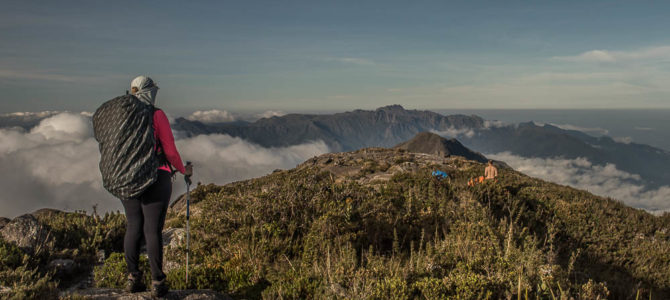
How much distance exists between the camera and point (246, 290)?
375 cm

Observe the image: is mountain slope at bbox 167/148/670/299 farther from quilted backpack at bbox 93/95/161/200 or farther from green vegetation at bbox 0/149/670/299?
quilted backpack at bbox 93/95/161/200

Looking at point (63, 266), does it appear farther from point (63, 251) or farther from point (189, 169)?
point (189, 169)

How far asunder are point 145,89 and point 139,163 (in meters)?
0.78

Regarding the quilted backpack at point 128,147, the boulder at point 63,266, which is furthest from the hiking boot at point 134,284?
the boulder at point 63,266

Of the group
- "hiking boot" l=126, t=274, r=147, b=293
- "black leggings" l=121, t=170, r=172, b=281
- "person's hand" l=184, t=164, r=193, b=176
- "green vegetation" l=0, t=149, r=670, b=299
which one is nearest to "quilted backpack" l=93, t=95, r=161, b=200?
"black leggings" l=121, t=170, r=172, b=281

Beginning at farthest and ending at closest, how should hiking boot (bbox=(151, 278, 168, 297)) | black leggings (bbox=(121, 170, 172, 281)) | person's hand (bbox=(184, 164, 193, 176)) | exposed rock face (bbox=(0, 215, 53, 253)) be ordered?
exposed rock face (bbox=(0, 215, 53, 253)), person's hand (bbox=(184, 164, 193, 176)), black leggings (bbox=(121, 170, 172, 281)), hiking boot (bbox=(151, 278, 168, 297))

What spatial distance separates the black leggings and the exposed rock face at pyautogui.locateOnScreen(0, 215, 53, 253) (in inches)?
106

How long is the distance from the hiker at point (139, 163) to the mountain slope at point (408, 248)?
34.9 inches

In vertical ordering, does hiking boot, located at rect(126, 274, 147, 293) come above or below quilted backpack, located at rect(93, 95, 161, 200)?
below

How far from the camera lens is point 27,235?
16.1 ft

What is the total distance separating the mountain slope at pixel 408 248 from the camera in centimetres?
350

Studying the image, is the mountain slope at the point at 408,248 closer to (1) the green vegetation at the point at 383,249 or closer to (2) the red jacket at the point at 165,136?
(1) the green vegetation at the point at 383,249

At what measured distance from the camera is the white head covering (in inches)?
131

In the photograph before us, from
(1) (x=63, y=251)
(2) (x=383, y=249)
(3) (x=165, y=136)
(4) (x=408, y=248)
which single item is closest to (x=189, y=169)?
(3) (x=165, y=136)
